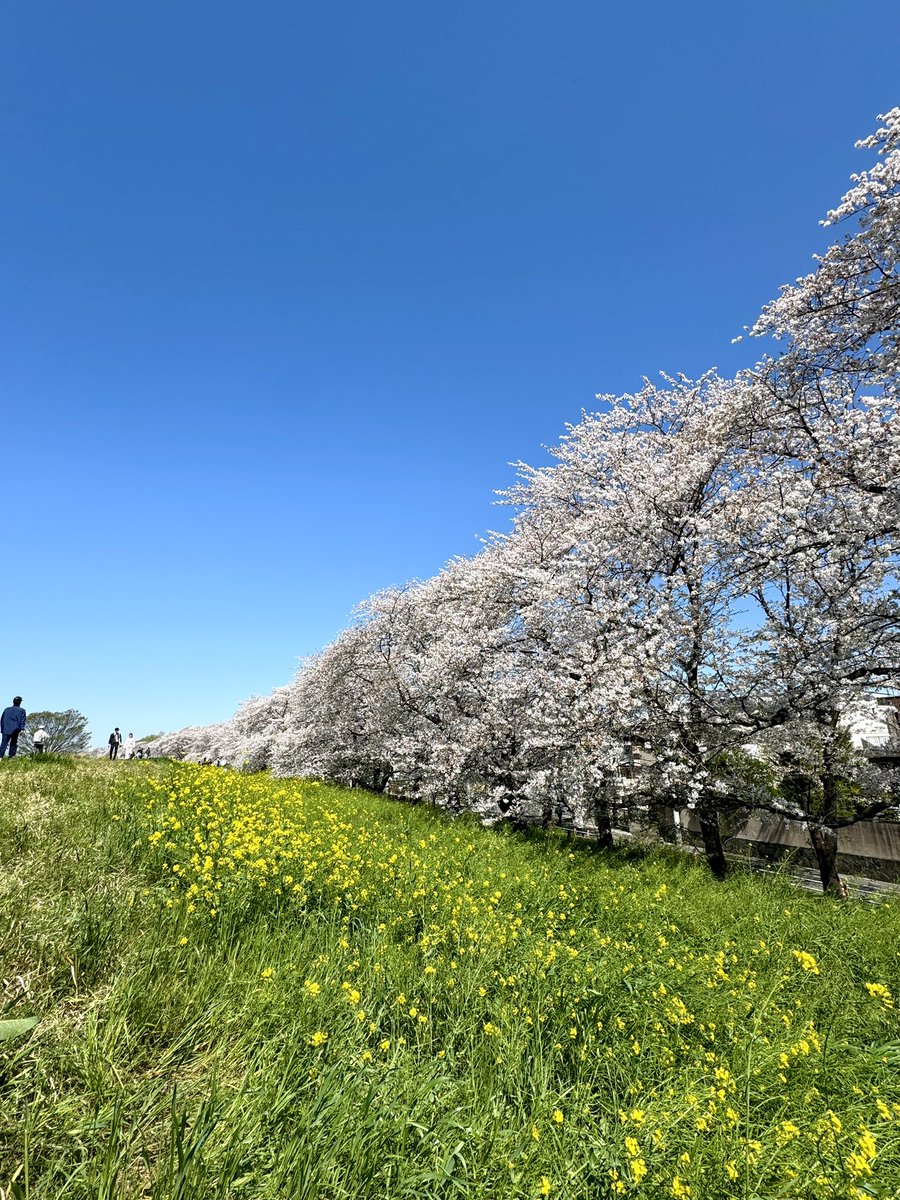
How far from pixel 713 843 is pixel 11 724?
62.8 ft

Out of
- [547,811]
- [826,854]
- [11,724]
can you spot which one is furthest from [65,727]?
[826,854]

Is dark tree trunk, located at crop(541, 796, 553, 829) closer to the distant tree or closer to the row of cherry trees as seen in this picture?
the row of cherry trees

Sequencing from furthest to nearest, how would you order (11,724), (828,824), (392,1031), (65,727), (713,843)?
1. (65,727)
2. (11,724)
3. (713,843)
4. (828,824)
5. (392,1031)

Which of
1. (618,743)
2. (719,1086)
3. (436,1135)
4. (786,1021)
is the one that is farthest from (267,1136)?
(618,743)

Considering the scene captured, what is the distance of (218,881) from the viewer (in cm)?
475

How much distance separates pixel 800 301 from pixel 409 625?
18.2m

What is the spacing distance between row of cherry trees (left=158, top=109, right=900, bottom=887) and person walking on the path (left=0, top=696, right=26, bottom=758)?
38.9ft

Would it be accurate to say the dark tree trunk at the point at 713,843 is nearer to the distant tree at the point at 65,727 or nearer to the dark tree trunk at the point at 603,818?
the dark tree trunk at the point at 603,818

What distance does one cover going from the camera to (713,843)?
12.0 m

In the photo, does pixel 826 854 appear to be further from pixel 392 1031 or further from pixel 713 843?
pixel 392 1031

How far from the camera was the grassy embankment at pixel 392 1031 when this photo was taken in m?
2.31

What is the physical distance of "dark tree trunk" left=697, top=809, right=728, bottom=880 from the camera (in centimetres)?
1160

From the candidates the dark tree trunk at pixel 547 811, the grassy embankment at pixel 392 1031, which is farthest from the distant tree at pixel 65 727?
the grassy embankment at pixel 392 1031

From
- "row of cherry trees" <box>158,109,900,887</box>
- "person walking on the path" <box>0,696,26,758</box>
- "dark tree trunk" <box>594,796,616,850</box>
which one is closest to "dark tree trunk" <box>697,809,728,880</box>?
"row of cherry trees" <box>158,109,900,887</box>
